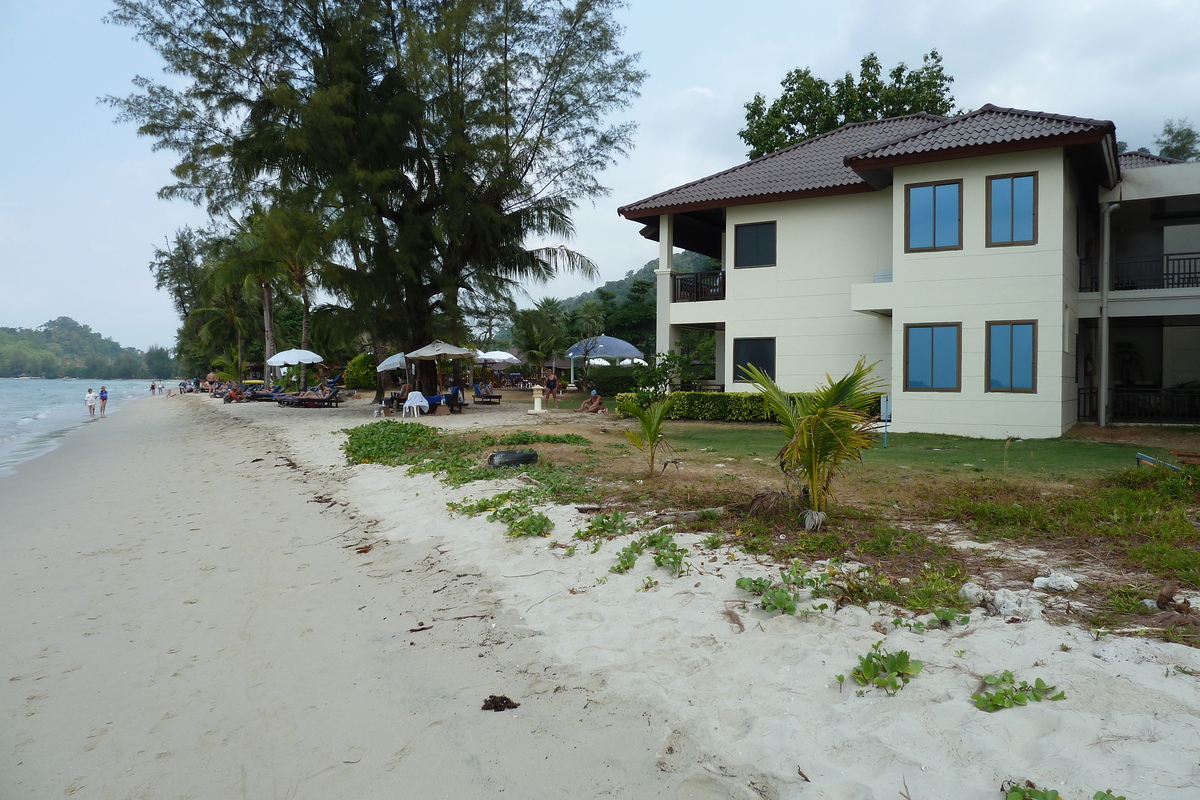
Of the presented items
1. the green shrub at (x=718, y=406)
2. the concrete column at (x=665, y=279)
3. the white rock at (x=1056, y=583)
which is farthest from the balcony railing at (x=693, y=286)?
the white rock at (x=1056, y=583)

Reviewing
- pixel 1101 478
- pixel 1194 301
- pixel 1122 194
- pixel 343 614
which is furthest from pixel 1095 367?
pixel 343 614

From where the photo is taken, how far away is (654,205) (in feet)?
62.7

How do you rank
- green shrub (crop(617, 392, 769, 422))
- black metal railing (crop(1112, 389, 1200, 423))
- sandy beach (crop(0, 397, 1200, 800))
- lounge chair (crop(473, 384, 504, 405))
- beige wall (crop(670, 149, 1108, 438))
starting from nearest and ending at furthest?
sandy beach (crop(0, 397, 1200, 800))
beige wall (crop(670, 149, 1108, 438))
black metal railing (crop(1112, 389, 1200, 423))
green shrub (crop(617, 392, 769, 422))
lounge chair (crop(473, 384, 504, 405))

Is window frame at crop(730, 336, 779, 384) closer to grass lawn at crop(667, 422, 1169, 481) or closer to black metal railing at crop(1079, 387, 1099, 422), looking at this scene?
grass lawn at crop(667, 422, 1169, 481)

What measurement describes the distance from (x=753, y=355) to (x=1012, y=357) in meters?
6.17

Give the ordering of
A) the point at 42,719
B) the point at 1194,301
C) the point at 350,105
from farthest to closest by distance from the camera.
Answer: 1. the point at 350,105
2. the point at 1194,301
3. the point at 42,719

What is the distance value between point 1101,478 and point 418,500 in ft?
26.2

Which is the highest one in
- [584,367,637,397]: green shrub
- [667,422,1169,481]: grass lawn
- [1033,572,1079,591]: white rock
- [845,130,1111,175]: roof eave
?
[845,130,1111,175]: roof eave

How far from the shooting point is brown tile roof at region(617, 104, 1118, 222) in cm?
1368

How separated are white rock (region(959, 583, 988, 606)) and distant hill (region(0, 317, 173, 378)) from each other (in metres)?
142

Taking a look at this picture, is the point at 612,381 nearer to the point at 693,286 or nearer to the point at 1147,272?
the point at 693,286

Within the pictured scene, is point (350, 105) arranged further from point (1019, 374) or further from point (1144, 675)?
point (1144, 675)

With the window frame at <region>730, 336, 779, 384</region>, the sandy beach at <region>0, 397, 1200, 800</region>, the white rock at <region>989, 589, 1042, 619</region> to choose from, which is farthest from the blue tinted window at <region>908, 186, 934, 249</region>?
the white rock at <region>989, 589, 1042, 619</region>

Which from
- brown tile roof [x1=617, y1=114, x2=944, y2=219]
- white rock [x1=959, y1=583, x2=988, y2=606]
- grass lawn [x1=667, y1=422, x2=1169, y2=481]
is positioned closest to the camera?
white rock [x1=959, y1=583, x2=988, y2=606]
